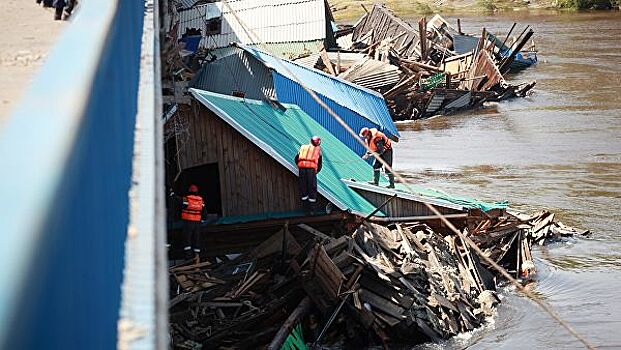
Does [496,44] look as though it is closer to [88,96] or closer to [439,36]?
[439,36]

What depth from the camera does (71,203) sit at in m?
1.67

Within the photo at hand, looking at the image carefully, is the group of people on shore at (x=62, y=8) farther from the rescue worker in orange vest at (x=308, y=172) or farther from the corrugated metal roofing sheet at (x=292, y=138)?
the rescue worker in orange vest at (x=308, y=172)

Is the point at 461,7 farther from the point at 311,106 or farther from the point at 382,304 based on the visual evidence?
the point at 382,304

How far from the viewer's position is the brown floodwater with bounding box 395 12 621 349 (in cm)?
1345

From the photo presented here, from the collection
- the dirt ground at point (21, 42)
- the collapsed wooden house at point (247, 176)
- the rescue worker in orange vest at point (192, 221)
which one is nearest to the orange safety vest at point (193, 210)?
the rescue worker in orange vest at point (192, 221)

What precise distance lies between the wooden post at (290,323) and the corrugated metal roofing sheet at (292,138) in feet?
7.11

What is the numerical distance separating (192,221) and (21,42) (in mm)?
4430

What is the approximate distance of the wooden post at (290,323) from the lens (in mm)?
10500

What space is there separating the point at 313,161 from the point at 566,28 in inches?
1586

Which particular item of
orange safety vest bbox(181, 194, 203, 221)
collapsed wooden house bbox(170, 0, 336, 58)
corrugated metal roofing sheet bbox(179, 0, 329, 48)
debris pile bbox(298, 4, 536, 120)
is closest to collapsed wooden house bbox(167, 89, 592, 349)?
orange safety vest bbox(181, 194, 203, 221)

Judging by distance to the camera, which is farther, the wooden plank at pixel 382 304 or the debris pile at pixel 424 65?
the debris pile at pixel 424 65

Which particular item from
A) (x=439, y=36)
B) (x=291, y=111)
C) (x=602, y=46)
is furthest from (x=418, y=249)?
(x=602, y=46)

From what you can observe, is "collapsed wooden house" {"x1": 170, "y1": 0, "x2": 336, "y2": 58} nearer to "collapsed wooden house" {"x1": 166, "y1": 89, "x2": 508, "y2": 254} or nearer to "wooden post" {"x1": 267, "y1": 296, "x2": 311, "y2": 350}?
"collapsed wooden house" {"x1": 166, "y1": 89, "x2": 508, "y2": 254}

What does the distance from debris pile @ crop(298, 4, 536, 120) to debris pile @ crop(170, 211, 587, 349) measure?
56.0 ft
